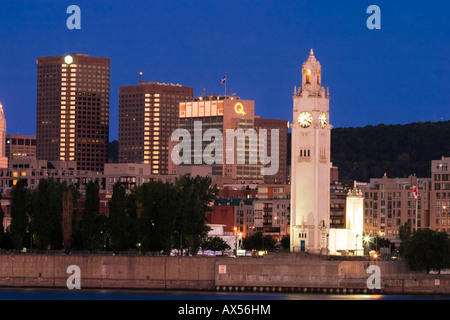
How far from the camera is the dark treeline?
460 feet

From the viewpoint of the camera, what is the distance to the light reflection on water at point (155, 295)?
406 feet

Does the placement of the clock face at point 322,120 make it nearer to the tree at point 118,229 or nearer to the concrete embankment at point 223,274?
the concrete embankment at point 223,274

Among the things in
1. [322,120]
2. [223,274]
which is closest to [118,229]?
[223,274]

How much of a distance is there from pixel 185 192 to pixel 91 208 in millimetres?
11157

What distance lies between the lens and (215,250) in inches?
6319

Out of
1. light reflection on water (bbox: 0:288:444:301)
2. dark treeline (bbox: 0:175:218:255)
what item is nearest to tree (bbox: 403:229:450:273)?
light reflection on water (bbox: 0:288:444:301)

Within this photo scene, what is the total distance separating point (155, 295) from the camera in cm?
12781

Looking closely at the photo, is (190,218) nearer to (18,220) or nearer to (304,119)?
(304,119)

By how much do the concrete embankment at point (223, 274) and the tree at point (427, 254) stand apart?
4.15 ft

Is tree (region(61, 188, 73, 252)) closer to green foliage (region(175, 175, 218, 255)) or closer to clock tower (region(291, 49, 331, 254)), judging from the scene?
green foliage (region(175, 175, 218, 255))

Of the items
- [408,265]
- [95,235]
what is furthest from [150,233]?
[408,265]

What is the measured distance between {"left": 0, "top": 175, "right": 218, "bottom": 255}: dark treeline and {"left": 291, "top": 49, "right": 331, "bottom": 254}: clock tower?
35.3 feet

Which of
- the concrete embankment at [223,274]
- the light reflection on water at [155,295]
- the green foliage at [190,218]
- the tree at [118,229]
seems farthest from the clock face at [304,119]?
the light reflection on water at [155,295]
